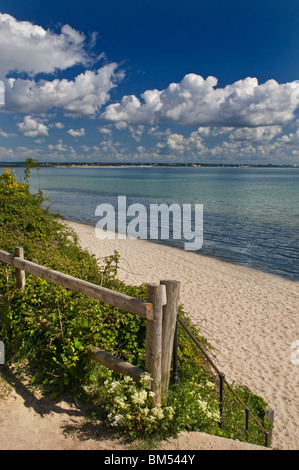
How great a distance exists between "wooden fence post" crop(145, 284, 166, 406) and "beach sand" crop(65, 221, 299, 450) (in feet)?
8.95

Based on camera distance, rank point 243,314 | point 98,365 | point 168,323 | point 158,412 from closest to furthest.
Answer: point 158,412 → point 168,323 → point 98,365 → point 243,314

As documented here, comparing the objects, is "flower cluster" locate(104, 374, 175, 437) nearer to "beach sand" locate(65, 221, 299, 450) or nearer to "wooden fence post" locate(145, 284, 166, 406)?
"wooden fence post" locate(145, 284, 166, 406)

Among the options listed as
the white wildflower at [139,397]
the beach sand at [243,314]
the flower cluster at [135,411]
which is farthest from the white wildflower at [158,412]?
the beach sand at [243,314]

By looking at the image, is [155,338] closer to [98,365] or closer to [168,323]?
[168,323]

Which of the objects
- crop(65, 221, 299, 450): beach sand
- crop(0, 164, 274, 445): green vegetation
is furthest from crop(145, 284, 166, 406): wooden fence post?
crop(65, 221, 299, 450): beach sand

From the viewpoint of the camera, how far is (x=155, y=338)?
379cm

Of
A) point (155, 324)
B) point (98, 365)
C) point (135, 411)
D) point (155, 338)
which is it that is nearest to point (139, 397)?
point (135, 411)

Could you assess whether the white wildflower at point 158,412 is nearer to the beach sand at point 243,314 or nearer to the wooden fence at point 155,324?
the wooden fence at point 155,324

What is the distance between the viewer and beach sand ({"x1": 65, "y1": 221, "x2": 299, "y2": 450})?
23.2 feet

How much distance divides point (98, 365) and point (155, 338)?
1.21 m

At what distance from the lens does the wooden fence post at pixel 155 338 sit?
145 inches

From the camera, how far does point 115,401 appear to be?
3.74 meters

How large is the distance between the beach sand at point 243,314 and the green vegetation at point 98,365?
4.77ft

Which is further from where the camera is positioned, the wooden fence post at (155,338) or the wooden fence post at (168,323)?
the wooden fence post at (168,323)
